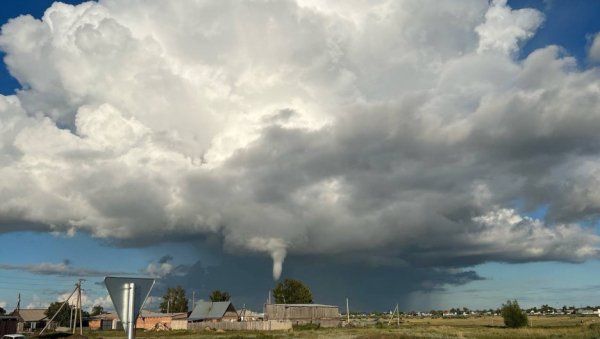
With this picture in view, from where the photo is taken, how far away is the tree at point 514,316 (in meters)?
86.6

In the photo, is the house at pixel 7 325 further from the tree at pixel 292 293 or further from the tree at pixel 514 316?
the tree at pixel 292 293

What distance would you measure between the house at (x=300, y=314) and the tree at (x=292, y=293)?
3249cm

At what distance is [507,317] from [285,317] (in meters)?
46.0

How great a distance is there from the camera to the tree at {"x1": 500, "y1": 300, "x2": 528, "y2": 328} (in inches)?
3408

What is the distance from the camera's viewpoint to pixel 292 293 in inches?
5989

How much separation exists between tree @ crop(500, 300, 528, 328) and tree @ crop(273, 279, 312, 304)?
72111 mm

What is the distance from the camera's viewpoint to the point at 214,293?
529 feet

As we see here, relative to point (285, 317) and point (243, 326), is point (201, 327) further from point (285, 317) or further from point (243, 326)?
point (285, 317)

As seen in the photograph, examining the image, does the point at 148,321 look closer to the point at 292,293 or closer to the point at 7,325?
the point at 292,293

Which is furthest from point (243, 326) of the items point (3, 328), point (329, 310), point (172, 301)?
point (172, 301)

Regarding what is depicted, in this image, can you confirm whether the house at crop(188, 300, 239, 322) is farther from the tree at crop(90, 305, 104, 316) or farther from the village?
the tree at crop(90, 305, 104, 316)

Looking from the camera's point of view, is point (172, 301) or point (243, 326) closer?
point (243, 326)

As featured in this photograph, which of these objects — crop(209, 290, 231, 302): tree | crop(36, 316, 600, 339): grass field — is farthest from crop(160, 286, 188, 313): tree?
crop(36, 316, 600, 339): grass field

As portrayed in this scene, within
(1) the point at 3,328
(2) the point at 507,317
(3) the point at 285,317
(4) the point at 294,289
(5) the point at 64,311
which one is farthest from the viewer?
(4) the point at 294,289
